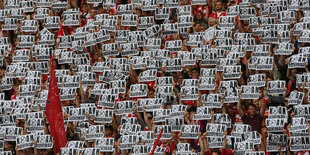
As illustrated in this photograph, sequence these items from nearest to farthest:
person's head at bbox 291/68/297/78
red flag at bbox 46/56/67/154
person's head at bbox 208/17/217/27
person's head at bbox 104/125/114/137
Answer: person's head at bbox 104/125/114/137 < red flag at bbox 46/56/67/154 < person's head at bbox 291/68/297/78 < person's head at bbox 208/17/217/27


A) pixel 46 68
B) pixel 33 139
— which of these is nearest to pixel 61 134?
pixel 33 139

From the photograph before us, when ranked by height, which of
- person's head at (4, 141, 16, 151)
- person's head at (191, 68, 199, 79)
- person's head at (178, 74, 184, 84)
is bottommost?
person's head at (4, 141, 16, 151)

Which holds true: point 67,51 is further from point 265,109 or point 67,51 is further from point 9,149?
point 265,109

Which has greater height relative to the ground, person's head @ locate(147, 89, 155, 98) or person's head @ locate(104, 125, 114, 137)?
person's head @ locate(147, 89, 155, 98)

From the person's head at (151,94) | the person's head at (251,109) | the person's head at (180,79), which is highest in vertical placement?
the person's head at (180,79)

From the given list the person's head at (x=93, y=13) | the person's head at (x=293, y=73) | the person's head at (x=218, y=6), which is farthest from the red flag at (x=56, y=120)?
the person's head at (x=293, y=73)

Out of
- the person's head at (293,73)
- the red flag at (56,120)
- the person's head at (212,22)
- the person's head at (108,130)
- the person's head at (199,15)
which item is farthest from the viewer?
Result: the person's head at (199,15)

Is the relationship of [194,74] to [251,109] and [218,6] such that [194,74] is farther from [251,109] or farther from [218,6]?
[218,6]

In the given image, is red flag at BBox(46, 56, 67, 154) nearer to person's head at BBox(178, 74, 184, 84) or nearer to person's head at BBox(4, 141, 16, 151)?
person's head at BBox(4, 141, 16, 151)

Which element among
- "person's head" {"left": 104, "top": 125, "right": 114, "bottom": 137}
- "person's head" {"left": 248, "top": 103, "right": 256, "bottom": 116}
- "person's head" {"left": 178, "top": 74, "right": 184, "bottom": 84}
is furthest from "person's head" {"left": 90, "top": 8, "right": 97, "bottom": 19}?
"person's head" {"left": 248, "top": 103, "right": 256, "bottom": 116}

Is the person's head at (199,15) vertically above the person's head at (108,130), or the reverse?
the person's head at (199,15)

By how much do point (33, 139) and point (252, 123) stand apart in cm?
422

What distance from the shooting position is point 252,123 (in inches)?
861

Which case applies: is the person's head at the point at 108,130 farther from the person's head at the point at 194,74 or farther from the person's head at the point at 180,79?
the person's head at the point at 194,74
